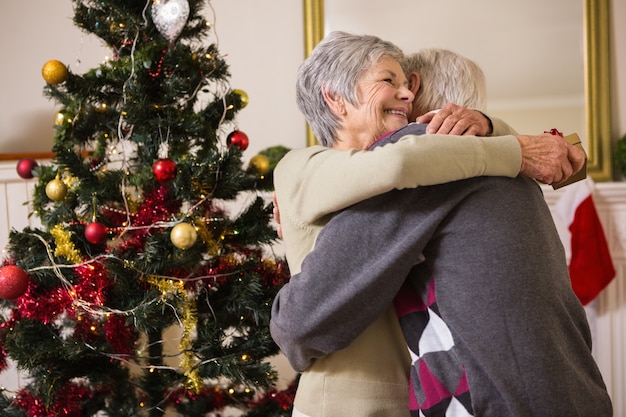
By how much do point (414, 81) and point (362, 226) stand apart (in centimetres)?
50

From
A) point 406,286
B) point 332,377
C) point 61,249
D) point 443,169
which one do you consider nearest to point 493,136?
point 443,169

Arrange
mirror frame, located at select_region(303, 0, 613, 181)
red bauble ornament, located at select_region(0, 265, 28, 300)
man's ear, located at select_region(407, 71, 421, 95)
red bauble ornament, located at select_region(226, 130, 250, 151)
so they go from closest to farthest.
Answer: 1. man's ear, located at select_region(407, 71, 421, 95)
2. red bauble ornament, located at select_region(0, 265, 28, 300)
3. red bauble ornament, located at select_region(226, 130, 250, 151)
4. mirror frame, located at select_region(303, 0, 613, 181)

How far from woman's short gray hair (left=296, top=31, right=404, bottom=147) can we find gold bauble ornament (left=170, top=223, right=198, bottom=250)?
1.40 feet

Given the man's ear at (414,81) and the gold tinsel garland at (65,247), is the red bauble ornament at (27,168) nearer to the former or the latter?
the gold tinsel garland at (65,247)

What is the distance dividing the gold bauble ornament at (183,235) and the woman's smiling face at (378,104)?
0.46 m

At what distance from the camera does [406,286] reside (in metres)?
1.21

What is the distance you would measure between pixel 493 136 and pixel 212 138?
2.89 feet

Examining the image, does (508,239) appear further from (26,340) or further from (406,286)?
(26,340)

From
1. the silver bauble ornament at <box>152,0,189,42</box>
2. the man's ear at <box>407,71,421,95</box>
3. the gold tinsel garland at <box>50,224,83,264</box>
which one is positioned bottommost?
the gold tinsel garland at <box>50,224,83,264</box>

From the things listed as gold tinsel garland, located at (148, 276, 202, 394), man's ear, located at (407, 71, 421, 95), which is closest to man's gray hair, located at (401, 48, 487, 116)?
man's ear, located at (407, 71, 421, 95)

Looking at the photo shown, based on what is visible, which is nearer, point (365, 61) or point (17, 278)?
point (365, 61)

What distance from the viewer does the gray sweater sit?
106cm

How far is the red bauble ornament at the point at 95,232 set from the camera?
1643mm

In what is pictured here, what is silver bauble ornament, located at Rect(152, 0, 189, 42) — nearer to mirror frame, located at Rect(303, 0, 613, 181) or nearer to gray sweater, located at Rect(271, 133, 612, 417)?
gray sweater, located at Rect(271, 133, 612, 417)
